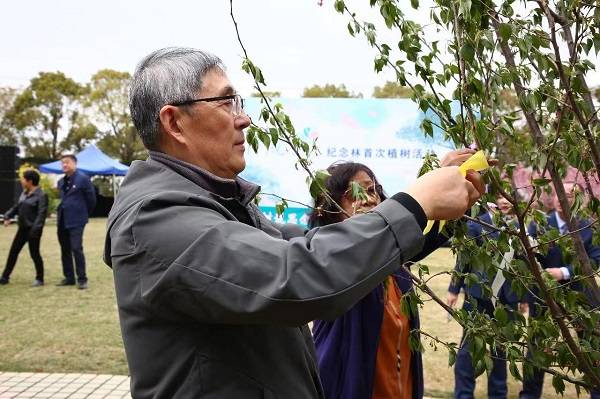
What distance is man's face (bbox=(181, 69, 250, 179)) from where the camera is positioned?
1.54 m

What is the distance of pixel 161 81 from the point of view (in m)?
1.54

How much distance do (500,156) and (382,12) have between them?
1.91 ft

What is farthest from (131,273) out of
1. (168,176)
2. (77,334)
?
(77,334)

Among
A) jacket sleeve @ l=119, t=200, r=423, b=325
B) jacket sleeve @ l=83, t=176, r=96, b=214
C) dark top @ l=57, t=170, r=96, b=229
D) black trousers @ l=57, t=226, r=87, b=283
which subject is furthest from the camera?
jacket sleeve @ l=83, t=176, r=96, b=214

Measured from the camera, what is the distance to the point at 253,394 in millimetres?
1374

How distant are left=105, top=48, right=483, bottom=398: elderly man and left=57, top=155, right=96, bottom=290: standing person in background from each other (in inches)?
321

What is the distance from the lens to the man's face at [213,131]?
1.54 m

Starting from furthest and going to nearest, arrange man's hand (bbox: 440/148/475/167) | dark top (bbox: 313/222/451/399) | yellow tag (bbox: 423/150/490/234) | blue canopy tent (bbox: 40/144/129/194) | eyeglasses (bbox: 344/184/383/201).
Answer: blue canopy tent (bbox: 40/144/129/194), eyeglasses (bbox: 344/184/383/201), dark top (bbox: 313/222/451/399), man's hand (bbox: 440/148/475/167), yellow tag (bbox: 423/150/490/234)

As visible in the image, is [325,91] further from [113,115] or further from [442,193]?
[442,193]

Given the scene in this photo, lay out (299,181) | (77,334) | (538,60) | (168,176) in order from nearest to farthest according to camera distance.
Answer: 1. (168,176)
2. (538,60)
3. (77,334)
4. (299,181)

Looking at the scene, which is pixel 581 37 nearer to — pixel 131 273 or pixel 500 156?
pixel 500 156

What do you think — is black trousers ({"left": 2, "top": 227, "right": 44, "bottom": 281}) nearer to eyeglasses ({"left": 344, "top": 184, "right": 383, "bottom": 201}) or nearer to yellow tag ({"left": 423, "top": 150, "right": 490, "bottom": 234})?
eyeglasses ({"left": 344, "top": 184, "right": 383, "bottom": 201})

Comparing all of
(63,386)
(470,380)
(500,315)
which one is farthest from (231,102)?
(63,386)

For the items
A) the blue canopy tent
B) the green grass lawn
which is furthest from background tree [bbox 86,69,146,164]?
the green grass lawn
